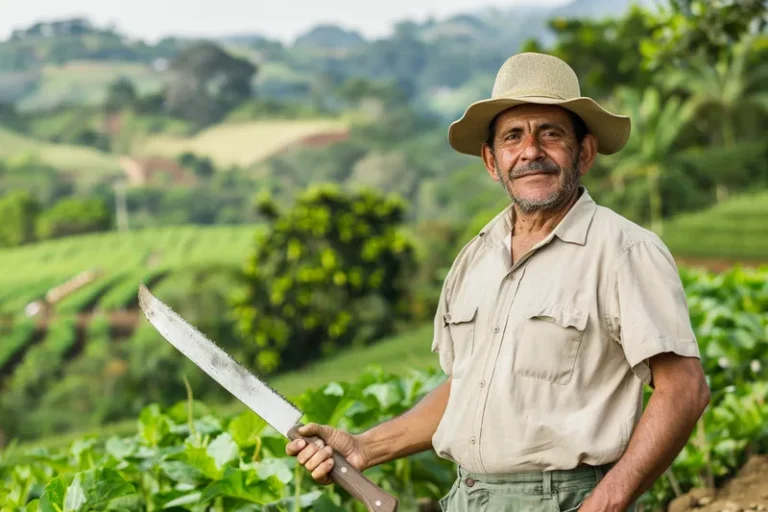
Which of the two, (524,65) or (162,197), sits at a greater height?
(524,65)

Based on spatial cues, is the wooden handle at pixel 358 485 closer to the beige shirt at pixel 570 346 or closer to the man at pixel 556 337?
the man at pixel 556 337

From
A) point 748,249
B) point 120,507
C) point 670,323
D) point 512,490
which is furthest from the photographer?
point 748,249

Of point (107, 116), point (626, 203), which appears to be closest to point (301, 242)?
point (626, 203)

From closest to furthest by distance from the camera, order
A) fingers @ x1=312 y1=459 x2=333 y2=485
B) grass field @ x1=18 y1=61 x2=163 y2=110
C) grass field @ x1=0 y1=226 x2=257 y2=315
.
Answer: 1. fingers @ x1=312 y1=459 x2=333 y2=485
2. grass field @ x1=0 y1=226 x2=257 y2=315
3. grass field @ x1=18 y1=61 x2=163 y2=110

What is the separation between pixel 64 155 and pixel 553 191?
954 inches

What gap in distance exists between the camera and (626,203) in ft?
75.7

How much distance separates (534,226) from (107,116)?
82.4 ft

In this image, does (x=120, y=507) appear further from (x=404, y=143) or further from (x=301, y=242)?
(x=404, y=143)

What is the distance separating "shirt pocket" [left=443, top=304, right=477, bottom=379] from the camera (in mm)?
2023

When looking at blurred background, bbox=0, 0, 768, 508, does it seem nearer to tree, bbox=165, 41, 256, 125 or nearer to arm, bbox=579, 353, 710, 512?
tree, bbox=165, 41, 256, 125

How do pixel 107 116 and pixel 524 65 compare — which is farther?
pixel 107 116

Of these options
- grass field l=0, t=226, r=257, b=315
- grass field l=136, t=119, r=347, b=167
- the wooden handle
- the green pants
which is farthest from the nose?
grass field l=136, t=119, r=347, b=167

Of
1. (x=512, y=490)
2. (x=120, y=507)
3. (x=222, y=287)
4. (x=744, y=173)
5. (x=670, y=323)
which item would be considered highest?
(x=670, y=323)

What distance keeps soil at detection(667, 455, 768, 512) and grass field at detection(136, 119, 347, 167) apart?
2277cm
